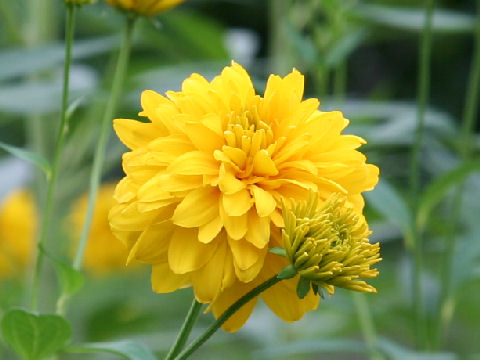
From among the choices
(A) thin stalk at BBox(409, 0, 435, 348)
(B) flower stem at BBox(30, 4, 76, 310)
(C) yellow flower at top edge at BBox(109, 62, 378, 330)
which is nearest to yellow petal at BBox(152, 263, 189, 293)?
(C) yellow flower at top edge at BBox(109, 62, 378, 330)

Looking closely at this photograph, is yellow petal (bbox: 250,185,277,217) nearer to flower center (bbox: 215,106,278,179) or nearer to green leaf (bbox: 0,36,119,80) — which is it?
flower center (bbox: 215,106,278,179)

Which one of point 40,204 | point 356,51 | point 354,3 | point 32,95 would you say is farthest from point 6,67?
point 356,51

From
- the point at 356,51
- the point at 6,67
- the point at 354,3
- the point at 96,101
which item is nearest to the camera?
the point at 6,67

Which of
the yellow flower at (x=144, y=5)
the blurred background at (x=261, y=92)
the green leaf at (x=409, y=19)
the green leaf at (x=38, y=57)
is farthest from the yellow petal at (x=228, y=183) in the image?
the green leaf at (x=409, y=19)

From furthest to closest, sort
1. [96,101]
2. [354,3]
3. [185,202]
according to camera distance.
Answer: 1. [354,3]
2. [96,101]
3. [185,202]

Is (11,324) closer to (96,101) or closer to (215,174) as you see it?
(215,174)

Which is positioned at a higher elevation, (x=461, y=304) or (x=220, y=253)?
(x=220, y=253)

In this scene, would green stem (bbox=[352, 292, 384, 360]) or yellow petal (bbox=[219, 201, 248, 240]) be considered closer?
yellow petal (bbox=[219, 201, 248, 240])
